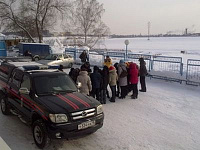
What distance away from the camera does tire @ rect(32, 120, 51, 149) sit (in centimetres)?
432

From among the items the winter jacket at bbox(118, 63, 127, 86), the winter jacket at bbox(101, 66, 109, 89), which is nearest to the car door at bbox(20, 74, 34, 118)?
the winter jacket at bbox(101, 66, 109, 89)

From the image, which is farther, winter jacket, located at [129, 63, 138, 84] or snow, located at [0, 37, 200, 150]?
winter jacket, located at [129, 63, 138, 84]

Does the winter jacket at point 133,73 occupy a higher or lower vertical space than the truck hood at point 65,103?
higher

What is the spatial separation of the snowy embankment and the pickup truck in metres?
0.41

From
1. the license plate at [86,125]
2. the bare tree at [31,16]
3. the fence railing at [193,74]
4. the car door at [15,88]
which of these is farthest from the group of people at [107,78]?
the bare tree at [31,16]

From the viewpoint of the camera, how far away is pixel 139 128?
18.8 ft

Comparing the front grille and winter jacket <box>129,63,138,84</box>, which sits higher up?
winter jacket <box>129,63,138,84</box>

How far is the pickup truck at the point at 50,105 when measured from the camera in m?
4.26

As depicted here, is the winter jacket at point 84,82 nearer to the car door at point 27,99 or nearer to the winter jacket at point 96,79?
the winter jacket at point 96,79

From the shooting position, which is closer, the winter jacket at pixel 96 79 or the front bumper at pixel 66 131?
the front bumper at pixel 66 131

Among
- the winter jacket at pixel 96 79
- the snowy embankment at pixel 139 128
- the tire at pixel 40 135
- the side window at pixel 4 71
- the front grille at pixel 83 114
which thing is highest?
the side window at pixel 4 71

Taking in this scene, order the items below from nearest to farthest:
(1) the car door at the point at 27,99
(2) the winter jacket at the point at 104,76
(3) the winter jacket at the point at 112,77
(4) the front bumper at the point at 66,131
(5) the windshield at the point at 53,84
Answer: (4) the front bumper at the point at 66,131 < (1) the car door at the point at 27,99 < (5) the windshield at the point at 53,84 < (2) the winter jacket at the point at 104,76 < (3) the winter jacket at the point at 112,77

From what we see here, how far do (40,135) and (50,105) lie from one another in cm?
70

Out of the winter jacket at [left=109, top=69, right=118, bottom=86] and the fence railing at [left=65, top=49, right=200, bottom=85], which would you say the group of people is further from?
the fence railing at [left=65, top=49, right=200, bottom=85]
